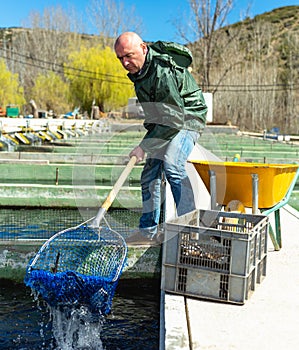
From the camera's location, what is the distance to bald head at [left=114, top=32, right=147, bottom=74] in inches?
134

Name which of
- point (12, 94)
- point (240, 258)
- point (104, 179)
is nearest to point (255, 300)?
point (240, 258)

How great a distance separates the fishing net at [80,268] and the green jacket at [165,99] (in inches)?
29.3

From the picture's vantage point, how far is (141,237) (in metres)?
4.32

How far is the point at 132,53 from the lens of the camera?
3.45 meters

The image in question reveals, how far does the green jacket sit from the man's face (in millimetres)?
40

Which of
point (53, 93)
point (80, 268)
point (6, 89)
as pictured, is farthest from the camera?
point (53, 93)

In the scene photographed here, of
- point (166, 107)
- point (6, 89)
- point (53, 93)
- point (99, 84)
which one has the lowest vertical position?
point (166, 107)

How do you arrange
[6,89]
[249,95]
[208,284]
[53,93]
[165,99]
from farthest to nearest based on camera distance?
[53,93]
[6,89]
[249,95]
[165,99]
[208,284]

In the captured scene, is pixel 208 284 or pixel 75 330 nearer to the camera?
pixel 208 284

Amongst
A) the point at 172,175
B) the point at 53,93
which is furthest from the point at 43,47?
the point at 172,175

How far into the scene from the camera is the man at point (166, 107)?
137 inches

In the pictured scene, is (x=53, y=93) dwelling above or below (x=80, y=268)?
above

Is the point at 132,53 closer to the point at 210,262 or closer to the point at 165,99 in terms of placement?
the point at 165,99

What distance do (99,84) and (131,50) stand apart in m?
38.3
